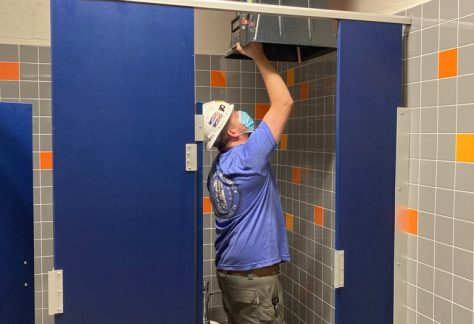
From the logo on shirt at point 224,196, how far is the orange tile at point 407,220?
64 cm

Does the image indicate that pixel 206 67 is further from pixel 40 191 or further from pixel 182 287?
pixel 182 287

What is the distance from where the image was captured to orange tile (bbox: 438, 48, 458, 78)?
1.46 meters

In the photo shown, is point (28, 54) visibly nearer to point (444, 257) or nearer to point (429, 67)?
point (429, 67)

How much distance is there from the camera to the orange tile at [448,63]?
4.79 feet

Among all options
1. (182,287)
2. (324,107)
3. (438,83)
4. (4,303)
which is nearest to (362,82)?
(438,83)

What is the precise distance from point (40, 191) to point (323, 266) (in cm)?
153

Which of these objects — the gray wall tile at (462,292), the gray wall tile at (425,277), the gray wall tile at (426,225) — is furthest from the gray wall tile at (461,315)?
the gray wall tile at (426,225)

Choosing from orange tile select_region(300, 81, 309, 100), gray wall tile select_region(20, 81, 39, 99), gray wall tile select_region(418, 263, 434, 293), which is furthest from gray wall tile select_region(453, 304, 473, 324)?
gray wall tile select_region(20, 81, 39, 99)

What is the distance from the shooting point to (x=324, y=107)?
2.13 metres

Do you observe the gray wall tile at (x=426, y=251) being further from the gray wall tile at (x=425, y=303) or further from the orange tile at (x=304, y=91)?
the orange tile at (x=304, y=91)

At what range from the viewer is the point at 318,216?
86.1 inches

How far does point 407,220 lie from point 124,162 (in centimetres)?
110

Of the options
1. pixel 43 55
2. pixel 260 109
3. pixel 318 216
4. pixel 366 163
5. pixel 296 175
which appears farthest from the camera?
pixel 260 109

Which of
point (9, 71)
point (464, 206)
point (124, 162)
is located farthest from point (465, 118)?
point (9, 71)
